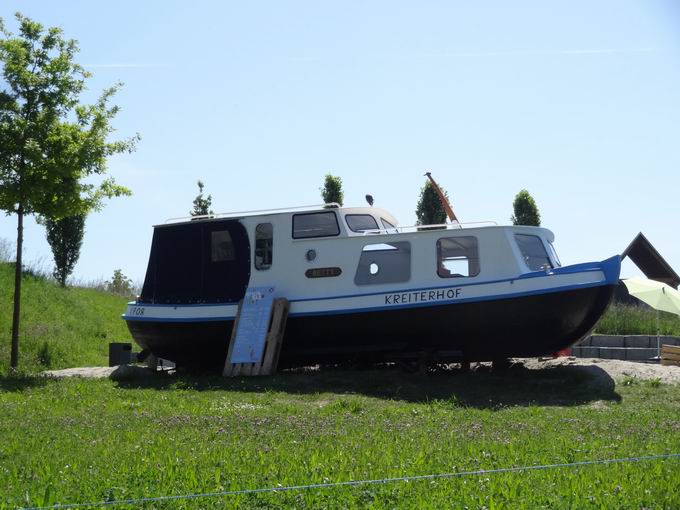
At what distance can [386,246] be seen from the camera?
62.0 ft

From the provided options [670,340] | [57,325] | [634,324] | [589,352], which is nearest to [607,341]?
[589,352]

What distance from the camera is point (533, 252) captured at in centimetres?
1819

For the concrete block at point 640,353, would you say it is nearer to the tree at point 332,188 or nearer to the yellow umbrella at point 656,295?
the yellow umbrella at point 656,295

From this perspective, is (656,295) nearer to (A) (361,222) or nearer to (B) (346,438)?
(A) (361,222)

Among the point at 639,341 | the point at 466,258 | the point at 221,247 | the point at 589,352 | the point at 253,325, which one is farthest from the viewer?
the point at 639,341

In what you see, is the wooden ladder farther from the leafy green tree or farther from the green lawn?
the leafy green tree

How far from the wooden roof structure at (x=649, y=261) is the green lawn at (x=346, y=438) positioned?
16.5m

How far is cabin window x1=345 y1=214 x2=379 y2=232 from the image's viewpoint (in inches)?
775

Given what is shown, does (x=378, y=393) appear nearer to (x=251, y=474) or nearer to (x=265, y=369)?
(x=265, y=369)

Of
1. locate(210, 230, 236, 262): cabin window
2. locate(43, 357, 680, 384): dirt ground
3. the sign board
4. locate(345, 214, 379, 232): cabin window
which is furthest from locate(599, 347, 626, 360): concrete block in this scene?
locate(210, 230, 236, 262): cabin window

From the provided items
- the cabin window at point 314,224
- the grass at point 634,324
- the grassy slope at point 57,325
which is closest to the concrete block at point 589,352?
the grass at point 634,324

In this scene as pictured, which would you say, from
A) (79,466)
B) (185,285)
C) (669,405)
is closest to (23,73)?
(185,285)

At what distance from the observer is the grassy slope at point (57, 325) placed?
24797 millimetres

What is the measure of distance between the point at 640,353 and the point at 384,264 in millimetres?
8161
